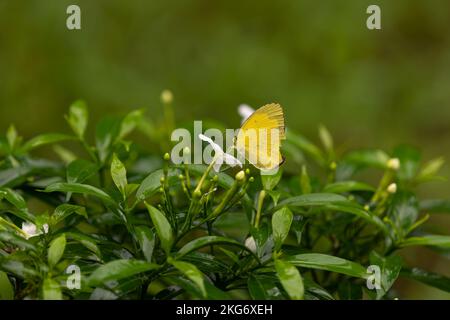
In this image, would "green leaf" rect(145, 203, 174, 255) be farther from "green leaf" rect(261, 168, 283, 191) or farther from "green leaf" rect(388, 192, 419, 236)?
"green leaf" rect(388, 192, 419, 236)

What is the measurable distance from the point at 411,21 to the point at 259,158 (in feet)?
6.51

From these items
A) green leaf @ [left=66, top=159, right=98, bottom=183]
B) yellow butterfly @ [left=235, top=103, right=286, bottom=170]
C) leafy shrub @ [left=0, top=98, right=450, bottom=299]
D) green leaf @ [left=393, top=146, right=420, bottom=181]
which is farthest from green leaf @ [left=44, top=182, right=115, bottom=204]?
green leaf @ [left=393, top=146, right=420, bottom=181]

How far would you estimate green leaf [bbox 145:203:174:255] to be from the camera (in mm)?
851

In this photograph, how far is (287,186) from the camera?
4.09 ft

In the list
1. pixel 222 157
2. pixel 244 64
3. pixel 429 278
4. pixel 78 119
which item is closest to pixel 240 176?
pixel 222 157

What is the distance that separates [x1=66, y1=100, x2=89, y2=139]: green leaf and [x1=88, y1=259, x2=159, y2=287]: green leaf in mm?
502

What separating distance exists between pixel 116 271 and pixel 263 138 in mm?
333

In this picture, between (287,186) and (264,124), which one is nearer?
(264,124)

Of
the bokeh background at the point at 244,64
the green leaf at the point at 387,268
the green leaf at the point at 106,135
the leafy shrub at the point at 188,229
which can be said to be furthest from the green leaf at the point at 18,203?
the bokeh background at the point at 244,64

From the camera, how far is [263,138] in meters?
1.01

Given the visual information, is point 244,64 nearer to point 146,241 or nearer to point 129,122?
point 129,122
